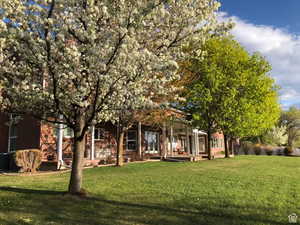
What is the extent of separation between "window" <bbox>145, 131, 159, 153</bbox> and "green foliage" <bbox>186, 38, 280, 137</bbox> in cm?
496

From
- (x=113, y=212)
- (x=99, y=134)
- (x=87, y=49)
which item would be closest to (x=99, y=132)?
(x=99, y=134)

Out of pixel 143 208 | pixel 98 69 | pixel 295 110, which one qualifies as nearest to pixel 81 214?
pixel 143 208

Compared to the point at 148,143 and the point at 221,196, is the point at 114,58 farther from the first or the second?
the point at 148,143

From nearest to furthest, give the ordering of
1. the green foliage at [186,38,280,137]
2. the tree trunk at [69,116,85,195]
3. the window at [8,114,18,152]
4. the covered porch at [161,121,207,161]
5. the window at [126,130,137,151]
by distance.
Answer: the tree trunk at [69,116,85,195], the window at [8,114,18,152], the green foliage at [186,38,280,137], the window at [126,130,137,151], the covered porch at [161,121,207,161]

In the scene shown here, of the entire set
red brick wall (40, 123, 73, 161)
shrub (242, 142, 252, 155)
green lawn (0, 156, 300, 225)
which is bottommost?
green lawn (0, 156, 300, 225)

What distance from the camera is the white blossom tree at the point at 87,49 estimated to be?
5.11 m

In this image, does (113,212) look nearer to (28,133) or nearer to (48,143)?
(48,143)

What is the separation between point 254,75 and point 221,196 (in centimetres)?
1698

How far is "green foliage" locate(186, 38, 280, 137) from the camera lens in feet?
65.0

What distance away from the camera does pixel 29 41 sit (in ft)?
16.8

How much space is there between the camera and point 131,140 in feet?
69.8

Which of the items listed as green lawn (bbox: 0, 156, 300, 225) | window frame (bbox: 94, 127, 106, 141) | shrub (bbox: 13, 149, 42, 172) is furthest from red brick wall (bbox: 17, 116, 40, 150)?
green lawn (bbox: 0, 156, 300, 225)

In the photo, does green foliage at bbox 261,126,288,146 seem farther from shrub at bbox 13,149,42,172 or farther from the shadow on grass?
the shadow on grass

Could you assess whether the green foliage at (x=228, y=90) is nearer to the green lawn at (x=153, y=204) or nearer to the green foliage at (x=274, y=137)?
the green lawn at (x=153, y=204)
